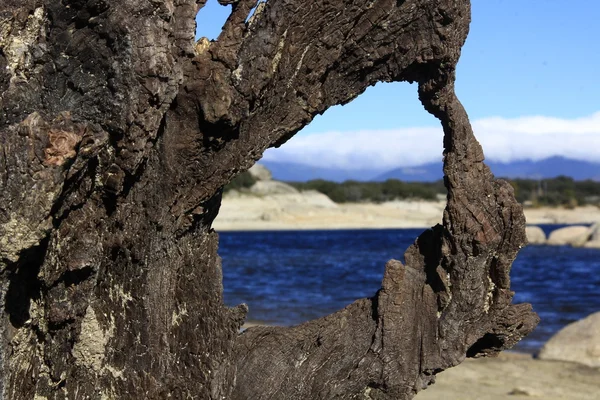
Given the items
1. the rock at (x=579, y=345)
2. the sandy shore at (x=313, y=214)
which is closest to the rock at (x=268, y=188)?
the sandy shore at (x=313, y=214)

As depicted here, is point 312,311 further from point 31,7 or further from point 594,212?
point 594,212

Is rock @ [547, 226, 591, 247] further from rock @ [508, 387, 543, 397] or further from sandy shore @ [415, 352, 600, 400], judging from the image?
rock @ [508, 387, 543, 397]

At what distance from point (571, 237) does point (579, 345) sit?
39.0 meters

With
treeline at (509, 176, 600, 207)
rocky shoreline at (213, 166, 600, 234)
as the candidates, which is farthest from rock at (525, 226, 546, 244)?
treeline at (509, 176, 600, 207)

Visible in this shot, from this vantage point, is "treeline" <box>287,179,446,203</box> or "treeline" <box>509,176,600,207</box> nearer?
"treeline" <box>287,179,446,203</box>

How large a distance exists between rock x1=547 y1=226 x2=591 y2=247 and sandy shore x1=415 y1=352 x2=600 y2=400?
38.5 m

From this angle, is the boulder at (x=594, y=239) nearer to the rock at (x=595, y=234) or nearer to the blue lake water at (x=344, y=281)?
the rock at (x=595, y=234)

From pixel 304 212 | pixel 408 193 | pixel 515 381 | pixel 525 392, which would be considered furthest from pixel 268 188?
pixel 525 392

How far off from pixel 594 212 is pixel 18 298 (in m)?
80.1

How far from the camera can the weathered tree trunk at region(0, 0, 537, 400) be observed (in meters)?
2.83

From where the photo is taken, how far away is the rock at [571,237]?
4862 centimetres

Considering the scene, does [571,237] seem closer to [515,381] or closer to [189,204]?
[515,381]

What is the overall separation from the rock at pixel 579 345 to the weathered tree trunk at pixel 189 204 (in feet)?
30.0

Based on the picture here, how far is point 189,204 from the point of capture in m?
3.38
